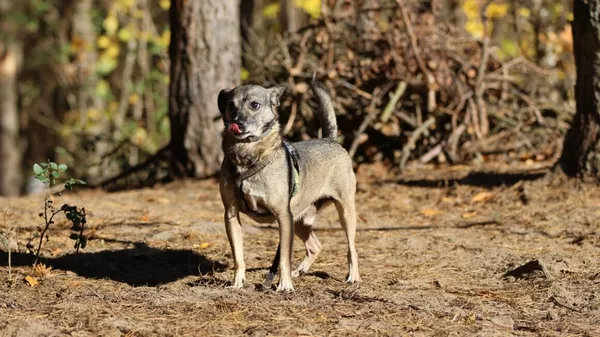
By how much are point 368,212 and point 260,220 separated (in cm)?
328

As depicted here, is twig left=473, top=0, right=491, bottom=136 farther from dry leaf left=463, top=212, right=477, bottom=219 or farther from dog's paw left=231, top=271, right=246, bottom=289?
dog's paw left=231, top=271, right=246, bottom=289

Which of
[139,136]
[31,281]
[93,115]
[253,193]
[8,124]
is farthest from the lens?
[8,124]

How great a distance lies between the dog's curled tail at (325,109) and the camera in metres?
6.38

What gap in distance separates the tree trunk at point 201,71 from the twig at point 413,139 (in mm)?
2352

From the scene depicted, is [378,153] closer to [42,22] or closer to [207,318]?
[207,318]

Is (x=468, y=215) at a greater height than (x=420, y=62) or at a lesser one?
lesser

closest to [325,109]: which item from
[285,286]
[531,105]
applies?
[285,286]

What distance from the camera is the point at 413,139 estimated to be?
35.4 ft

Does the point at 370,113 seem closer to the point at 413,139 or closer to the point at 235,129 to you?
the point at 413,139

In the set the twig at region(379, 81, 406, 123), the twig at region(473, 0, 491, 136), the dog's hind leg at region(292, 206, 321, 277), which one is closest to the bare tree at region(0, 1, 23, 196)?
the twig at region(379, 81, 406, 123)

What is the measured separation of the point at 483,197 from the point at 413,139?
2.06 m

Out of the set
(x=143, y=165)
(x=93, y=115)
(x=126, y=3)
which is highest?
(x=126, y=3)

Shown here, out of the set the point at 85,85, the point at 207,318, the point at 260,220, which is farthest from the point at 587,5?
the point at 85,85

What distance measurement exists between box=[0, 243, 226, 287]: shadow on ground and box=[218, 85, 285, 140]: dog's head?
46.1 inches
